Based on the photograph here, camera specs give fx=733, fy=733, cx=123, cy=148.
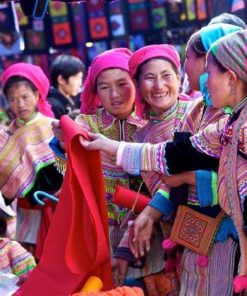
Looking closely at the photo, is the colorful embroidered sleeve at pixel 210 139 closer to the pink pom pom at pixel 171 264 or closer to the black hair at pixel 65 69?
the pink pom pom at pixel 171 264

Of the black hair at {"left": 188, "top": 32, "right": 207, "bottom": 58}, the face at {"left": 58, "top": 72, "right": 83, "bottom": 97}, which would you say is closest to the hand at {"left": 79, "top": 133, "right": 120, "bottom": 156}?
the black hair at {"left": 188, "top": 32, "right": 207, "bottom": 58}

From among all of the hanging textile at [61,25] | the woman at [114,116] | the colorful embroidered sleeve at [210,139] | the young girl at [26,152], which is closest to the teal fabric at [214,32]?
the colorful embroidered sleeve at [210,139]

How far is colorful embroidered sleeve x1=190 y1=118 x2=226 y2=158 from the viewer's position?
2816 millimetres

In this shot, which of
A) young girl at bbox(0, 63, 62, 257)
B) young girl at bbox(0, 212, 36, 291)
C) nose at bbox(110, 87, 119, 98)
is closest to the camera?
nose at bbox(110, 87, 119, 98)

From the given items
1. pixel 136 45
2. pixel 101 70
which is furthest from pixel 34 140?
pixel 136 45

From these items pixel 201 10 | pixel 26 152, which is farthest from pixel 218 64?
pixel 201 10

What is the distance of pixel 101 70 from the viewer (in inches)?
147

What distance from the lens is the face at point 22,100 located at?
4922 mm

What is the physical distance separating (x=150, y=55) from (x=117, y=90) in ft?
1.01

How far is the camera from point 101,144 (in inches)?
121

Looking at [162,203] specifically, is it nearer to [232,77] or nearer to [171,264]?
[171,264]

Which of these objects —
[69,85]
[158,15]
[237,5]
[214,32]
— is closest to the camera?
[214,32]

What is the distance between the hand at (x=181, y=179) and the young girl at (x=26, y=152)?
191cm

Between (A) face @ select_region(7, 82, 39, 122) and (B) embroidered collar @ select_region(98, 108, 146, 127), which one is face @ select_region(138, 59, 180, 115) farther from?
(A) face @ select_region(7, 82, 39, 122)
